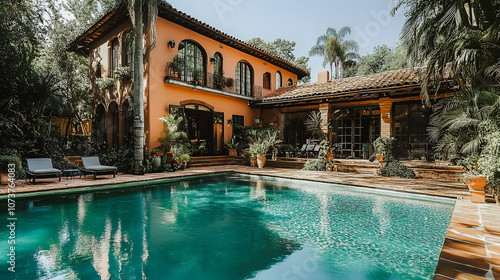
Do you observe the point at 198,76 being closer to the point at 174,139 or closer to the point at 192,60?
the point at 192,60

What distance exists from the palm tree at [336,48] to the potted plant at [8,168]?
2277 centimetres

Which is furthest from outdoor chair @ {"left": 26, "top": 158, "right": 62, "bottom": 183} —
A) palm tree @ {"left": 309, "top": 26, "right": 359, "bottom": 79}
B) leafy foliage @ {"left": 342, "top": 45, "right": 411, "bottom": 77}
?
leafy foliage @ {"left": 342, "top": 45, "right": 411, "bottom": 77}

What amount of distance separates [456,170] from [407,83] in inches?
145

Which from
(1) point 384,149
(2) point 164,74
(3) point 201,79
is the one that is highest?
(3) point 201,79

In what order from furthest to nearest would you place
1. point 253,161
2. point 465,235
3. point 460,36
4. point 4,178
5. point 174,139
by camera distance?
point 253,161
point 174,139
point 4,178
point 460,36
point 465,235

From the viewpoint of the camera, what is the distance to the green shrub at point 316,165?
1133 centimetres

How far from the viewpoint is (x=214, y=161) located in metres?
13.4

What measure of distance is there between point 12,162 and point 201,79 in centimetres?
834

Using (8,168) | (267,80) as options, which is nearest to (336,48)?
(267,80)

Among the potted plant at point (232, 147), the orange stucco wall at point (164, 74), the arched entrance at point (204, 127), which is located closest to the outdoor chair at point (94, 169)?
the orange stucco wall at point (164, 74)

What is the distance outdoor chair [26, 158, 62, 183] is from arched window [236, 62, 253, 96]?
34.5 feet

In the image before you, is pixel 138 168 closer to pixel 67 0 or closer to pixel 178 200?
pixel 178 200

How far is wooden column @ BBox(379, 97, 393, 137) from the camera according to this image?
1149cm

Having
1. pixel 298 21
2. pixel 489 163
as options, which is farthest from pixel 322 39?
pixel 489 163
